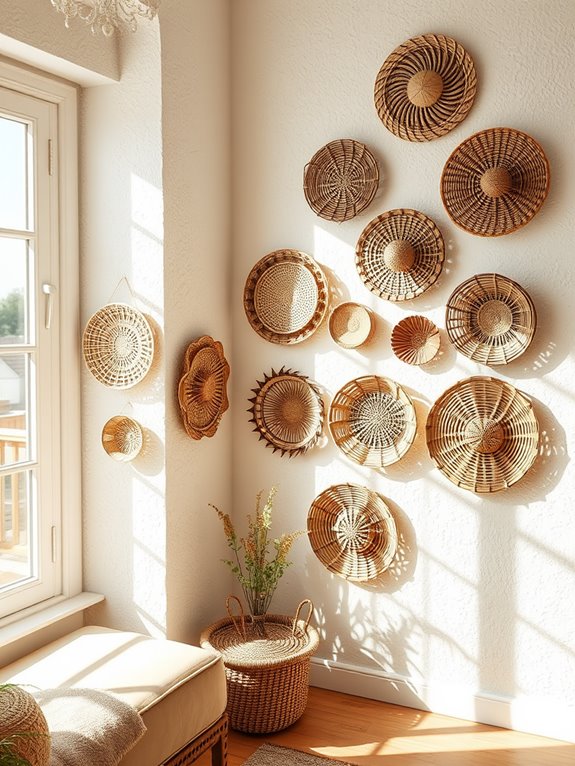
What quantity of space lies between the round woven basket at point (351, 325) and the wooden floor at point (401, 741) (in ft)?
4.56

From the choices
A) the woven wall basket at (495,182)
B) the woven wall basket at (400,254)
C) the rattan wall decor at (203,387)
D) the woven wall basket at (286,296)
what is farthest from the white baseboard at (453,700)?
the woven wall basket at (495,182)

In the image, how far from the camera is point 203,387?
288cm

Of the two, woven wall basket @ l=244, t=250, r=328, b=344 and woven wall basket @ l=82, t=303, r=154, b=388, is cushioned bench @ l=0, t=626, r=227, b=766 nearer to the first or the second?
woven wall basket @ l=82, t=303, r=154, b=388

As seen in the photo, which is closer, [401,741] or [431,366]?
[401,741]

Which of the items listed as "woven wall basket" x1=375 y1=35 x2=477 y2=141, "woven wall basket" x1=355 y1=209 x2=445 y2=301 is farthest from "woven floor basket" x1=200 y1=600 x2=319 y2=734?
"woven wall basket" x1=375 y1=35 x2=477 y2=141

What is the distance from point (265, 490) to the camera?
314cm

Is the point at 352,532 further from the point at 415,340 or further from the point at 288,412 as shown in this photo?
the point at 415,340

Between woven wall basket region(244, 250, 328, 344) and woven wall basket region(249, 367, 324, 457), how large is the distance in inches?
6.8

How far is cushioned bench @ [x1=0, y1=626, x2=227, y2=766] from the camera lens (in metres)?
2.09

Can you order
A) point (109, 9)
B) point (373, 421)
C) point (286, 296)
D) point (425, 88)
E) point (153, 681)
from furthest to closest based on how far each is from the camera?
point (286, 296) < point (373, 421) < point (425, 88) < point (153, 681) < point (109, 9)

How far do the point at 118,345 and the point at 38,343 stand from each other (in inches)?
10.9

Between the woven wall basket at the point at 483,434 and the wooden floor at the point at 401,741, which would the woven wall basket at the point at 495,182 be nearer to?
the woven wall basket at the point at 483,434

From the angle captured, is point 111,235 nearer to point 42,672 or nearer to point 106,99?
point 106,99

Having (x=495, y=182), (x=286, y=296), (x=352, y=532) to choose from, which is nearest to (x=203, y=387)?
(x=286, y=296)
